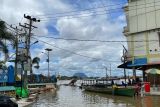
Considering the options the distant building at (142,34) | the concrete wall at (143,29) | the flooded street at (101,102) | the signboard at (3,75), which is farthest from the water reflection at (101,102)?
the concrete wall at (143,29)

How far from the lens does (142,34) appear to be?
178 ft

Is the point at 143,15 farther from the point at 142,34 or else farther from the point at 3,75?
the point at 3,75

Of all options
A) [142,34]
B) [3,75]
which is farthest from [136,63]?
[3,75]

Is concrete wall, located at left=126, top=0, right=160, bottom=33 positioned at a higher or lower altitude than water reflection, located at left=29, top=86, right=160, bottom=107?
higher

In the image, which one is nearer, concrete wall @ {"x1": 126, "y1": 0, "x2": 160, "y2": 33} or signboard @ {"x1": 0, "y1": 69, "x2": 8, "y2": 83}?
signboard @ {"x1": 0, "y1": 69, "x2": 8, "y2": 83}

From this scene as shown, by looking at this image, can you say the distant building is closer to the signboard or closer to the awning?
the awning

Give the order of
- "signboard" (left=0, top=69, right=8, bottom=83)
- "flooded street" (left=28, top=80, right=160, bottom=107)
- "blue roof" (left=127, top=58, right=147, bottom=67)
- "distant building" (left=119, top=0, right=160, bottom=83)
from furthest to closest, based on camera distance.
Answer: "blue roof" (left=127, top=58, right=147, bottom=67)
"distant building" (left=119, top=0, right=160, bottom=83)
"signboard" (left=0, top=69, right=8, bottom=83)
"flooded street" (left=28, top=80, right=160, bottom=107)

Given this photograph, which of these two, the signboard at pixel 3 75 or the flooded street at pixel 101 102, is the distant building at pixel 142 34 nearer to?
the flooded street at pixel 101 102

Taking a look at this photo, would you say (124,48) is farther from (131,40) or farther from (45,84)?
(45,84)

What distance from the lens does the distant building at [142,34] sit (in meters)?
51.9

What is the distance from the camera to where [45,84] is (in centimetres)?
7275

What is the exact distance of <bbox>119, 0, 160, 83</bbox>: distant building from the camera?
170ft

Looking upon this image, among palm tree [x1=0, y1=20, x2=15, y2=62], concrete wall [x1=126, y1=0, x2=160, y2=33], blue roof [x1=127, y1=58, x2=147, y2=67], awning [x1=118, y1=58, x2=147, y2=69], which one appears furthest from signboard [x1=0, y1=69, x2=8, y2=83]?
concrete wall [x1=126, y1=0, x2=160, y2=33]

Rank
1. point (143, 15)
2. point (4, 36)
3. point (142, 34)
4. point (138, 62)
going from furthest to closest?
point (142, 34) < point (143, 15) < point (138, 62) < point (4, 36)
